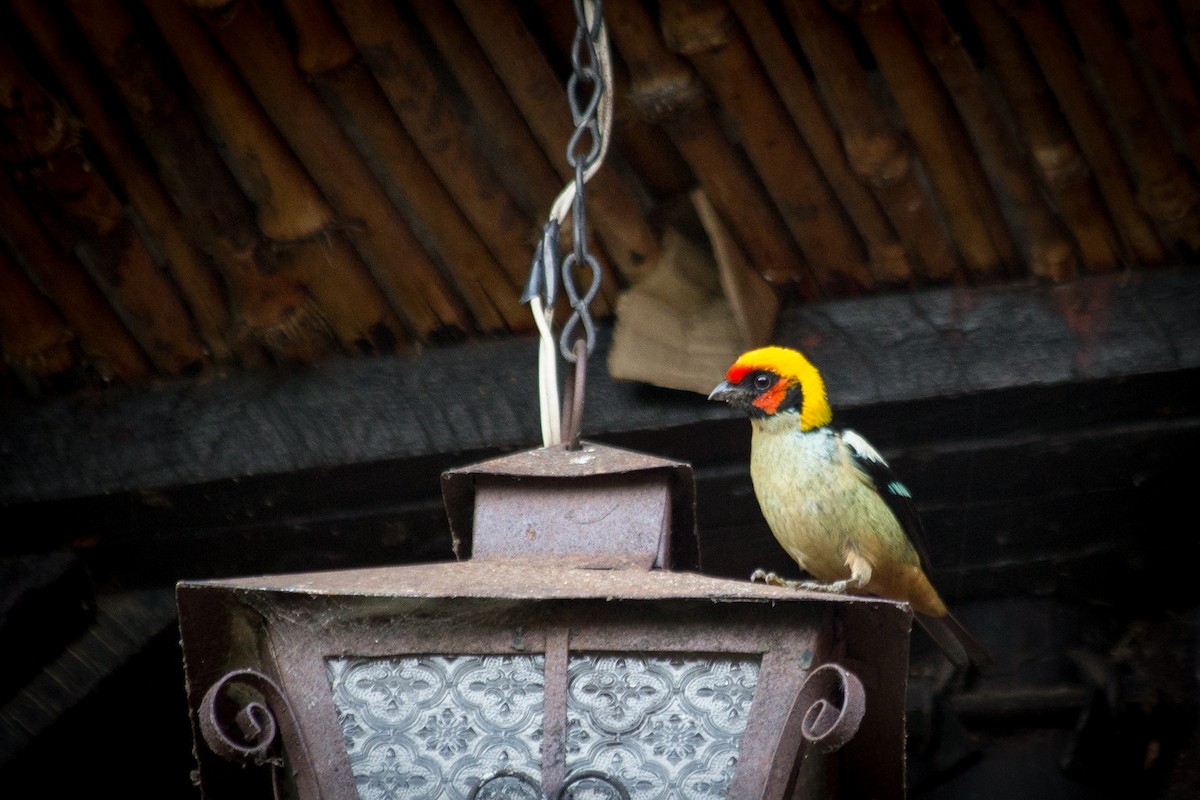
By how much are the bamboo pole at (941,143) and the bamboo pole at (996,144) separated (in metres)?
0.02

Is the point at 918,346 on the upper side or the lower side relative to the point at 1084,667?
upper

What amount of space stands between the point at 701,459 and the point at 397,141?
838 mm

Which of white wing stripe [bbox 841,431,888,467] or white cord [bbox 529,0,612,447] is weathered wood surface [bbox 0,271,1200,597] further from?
white cord [bbox 529,0,612,447]

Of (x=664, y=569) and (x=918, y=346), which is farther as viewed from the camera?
(x=918, y=346)

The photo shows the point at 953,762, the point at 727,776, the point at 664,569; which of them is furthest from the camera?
the point at 953,762

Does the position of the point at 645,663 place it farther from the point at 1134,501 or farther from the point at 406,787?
the point at 1134,501

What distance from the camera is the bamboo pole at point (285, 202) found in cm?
260

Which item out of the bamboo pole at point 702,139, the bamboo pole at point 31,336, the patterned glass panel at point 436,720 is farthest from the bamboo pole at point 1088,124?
the bamboo pole at point 31,336

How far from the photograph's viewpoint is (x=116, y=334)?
291 centimetres

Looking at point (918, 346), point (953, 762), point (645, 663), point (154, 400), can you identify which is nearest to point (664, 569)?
point (645, 663)

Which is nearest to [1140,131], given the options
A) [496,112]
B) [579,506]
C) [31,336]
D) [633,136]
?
[633,136]

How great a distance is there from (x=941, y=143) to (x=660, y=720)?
144 centimetres

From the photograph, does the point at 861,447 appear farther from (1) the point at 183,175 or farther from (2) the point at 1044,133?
(1) the point at 183,175

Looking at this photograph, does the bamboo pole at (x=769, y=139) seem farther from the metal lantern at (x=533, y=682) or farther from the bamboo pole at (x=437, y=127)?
the metal lantern at (x=533, y=682)
